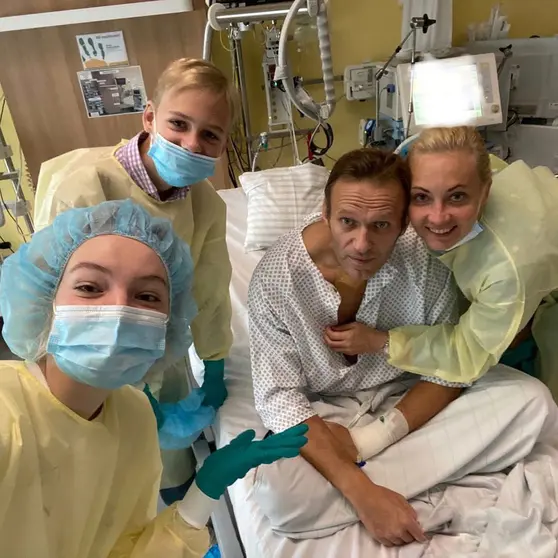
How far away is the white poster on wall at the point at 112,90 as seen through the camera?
2.49 meters

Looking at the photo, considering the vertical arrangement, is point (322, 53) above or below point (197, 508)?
above

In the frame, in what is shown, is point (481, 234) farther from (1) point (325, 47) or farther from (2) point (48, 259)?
(2) point (48, 259)

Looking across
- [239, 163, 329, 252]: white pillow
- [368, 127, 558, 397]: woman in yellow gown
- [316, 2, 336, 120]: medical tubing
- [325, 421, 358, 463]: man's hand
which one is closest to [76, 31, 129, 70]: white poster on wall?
[239, 163, 329, 252]: white pillow

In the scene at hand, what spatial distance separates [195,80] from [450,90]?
5.82 feet

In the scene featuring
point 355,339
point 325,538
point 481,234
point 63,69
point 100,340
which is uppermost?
point 63,69

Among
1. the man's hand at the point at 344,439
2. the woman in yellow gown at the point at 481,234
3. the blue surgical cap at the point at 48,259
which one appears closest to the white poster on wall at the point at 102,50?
the woman in yellow gown at the point at 481,234

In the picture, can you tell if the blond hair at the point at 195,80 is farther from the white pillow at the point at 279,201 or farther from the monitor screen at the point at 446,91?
the monitor screen at the point at 446,91

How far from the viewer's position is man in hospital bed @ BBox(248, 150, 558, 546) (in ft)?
4.14

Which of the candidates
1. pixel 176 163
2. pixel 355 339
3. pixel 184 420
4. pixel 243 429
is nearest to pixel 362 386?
pixel 355 339

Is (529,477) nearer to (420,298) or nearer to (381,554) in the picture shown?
(381,554)

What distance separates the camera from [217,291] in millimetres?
1607

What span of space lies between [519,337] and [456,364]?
1.13ft

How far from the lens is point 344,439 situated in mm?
1387

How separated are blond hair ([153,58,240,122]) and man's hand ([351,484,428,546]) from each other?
100 centimetres
